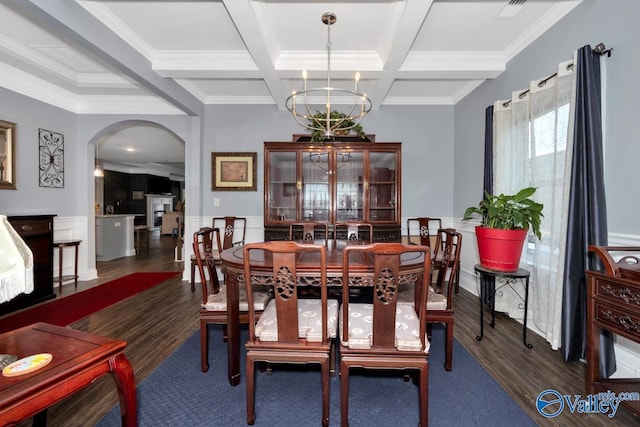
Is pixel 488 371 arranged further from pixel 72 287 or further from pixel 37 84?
pixel 37 84

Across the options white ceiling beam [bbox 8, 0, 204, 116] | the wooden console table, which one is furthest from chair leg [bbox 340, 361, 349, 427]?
white ceiling beam [bbox 8, 0, 204, 116]

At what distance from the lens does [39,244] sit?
3.22 meters

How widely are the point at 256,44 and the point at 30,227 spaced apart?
314cm

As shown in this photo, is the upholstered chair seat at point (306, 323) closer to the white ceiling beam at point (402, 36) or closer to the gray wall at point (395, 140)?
the white ceiling beam at point (402, 36)

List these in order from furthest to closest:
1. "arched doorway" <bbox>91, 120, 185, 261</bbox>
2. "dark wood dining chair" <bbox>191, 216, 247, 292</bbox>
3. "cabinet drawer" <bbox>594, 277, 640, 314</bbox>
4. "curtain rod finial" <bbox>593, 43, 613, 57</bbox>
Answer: "arched doorway" <bbox>91, 120, 185, 261</bbox>, "dark wood dining chair" <bbox>191, 216, 247, 292</bbox>, "curtain rod finial" <bbox>593, 43, 613, 57</bbox>, "cabinet drawer" <bbox>594, 277, 640, 314</bbox>

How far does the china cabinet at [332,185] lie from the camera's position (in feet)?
11.9

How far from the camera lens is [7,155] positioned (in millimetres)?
3199

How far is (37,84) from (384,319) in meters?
4.78

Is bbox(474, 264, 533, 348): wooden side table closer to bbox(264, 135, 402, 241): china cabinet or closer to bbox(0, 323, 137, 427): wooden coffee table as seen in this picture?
bbox(264, 135, 402, 241): china cabinet

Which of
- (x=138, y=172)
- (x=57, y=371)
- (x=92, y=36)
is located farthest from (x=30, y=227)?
(x=138, y=172)

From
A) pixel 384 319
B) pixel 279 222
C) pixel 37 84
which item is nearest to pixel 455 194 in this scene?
pixel 279 222

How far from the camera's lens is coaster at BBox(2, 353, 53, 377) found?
85 cm

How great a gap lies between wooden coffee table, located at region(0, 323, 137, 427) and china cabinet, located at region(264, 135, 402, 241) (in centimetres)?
258

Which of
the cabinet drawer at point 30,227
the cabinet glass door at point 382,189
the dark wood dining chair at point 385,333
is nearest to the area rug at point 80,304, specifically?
the cabinet drawer at point 30,227
